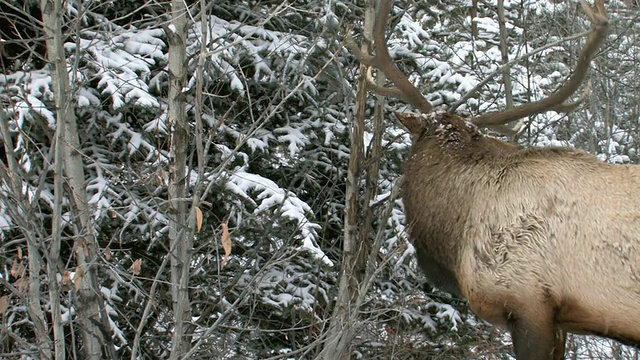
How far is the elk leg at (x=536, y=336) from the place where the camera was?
13.6 ft

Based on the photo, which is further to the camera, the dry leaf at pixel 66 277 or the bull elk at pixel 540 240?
the bull elk at pixel 540 240

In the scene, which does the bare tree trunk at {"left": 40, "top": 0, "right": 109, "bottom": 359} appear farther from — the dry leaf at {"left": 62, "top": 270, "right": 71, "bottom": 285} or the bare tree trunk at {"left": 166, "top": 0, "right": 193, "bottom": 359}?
the bare tree trunk at {"left": 166, "top": 0, "right": 193, "bottom": 359}

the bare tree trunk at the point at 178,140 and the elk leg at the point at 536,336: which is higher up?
the bare tree trunk at the point at 178,140

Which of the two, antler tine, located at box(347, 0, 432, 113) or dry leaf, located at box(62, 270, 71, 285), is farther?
antler tine, located at box(347, 0, 432, 113)

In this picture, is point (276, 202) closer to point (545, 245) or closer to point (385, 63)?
point (385, 63)

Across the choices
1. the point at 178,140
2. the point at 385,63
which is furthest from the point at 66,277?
the point at 385,63

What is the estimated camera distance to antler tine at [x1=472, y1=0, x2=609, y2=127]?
443 centimetres

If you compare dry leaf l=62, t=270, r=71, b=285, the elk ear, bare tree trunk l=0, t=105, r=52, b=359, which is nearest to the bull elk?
the elk ear

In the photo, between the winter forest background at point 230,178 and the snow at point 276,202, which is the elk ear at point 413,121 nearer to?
the winter forest background at point 230,178

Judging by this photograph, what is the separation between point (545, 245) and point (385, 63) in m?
1.70

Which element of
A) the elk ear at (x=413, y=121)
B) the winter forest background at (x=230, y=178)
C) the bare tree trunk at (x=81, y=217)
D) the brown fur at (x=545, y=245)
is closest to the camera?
the bare tree trunk at (x=81, y=217)

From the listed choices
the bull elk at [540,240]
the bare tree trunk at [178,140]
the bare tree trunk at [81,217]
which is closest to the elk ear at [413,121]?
the bull elk at [540,240]

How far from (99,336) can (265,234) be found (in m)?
1.44

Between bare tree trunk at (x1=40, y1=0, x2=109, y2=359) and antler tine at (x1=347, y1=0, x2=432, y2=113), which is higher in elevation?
antler tine at (x1=347, y1=0, x2=432, y2=113)
